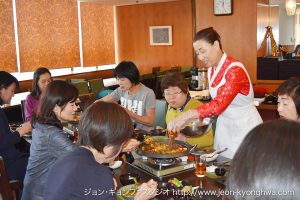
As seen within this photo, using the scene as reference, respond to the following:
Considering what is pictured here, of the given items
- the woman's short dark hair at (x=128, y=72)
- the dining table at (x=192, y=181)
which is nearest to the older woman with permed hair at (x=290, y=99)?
the dining table at (x=192, y=181)

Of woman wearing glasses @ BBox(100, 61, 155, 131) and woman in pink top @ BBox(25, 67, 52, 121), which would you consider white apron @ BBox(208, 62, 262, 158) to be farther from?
woman in pink top @ BBox(25, 67, 52, 121)

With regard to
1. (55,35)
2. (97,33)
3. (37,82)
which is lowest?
(37,82)

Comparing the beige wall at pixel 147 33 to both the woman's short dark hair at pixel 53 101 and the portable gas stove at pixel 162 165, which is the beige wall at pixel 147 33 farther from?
the portable gas stove at pixel 162 165

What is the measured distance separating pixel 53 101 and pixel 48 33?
6.13 metres

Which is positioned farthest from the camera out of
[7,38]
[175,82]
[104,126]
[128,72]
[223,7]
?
[7,38]

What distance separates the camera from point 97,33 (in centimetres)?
937

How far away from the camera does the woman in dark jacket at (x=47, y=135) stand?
199 centimetres

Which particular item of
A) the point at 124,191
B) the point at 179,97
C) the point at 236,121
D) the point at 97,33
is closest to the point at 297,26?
the point at 97,33

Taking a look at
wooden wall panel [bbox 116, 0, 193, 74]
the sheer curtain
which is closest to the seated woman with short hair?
wooden wall panel [bbox 116, 0, 193, 74]

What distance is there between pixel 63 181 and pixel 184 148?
921 mm

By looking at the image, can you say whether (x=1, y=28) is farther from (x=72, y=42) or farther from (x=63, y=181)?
(x=63, y=181)

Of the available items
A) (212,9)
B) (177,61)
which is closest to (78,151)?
(212,9)

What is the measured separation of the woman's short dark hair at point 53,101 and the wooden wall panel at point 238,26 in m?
3.54

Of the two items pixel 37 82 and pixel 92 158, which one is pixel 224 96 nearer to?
pixel 92 158
